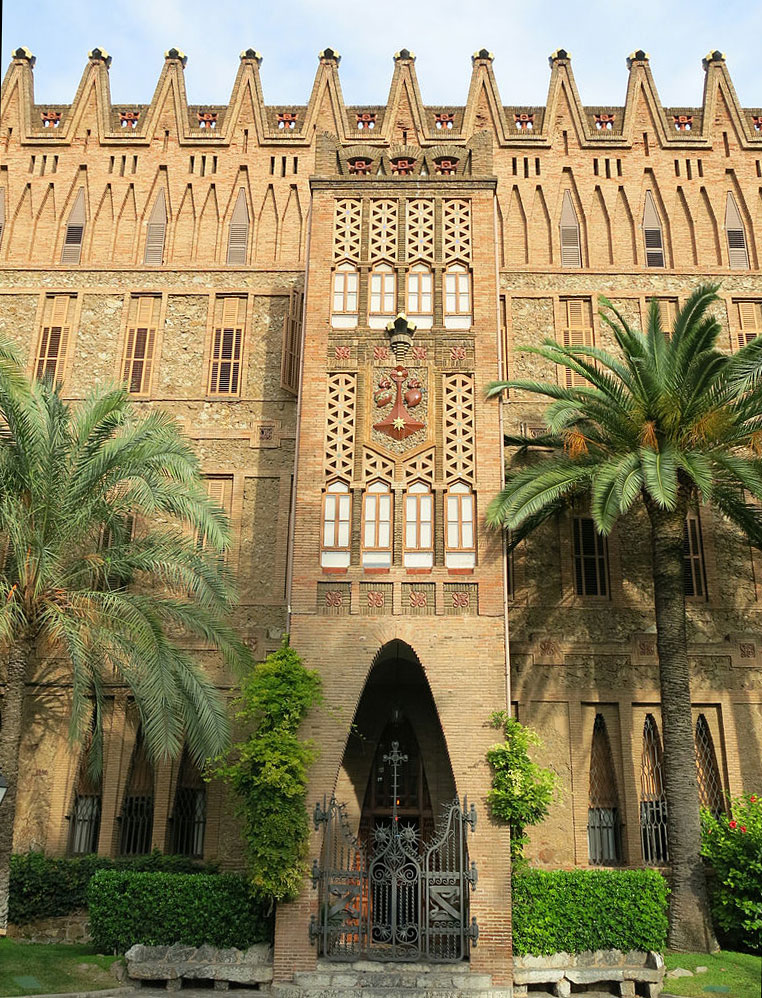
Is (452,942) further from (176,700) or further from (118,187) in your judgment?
(118,187)

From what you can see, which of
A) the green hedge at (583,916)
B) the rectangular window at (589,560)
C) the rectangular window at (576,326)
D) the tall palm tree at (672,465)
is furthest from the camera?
the rectangular window at (576,326)

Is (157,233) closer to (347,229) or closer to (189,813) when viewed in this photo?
(347,229)

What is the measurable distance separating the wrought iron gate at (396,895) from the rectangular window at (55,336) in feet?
40.5

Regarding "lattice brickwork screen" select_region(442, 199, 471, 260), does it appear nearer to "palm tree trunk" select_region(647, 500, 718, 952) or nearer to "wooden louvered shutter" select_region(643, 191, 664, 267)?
"palm tree trunk" select_region(647, 500, 718, 952)

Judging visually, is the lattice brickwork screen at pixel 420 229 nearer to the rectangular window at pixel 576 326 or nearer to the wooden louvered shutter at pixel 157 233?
the rectangular window at pixel 576 326

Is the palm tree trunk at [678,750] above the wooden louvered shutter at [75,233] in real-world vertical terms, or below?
below

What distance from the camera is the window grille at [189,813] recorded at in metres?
19.6

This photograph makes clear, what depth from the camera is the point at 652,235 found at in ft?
79.5

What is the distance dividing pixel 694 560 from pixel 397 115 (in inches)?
505

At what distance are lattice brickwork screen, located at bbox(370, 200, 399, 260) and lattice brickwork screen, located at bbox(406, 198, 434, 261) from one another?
266mm

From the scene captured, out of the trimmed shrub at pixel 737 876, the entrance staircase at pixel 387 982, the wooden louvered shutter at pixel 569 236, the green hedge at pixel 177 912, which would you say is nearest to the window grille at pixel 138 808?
the green hedge at pixel 177 912

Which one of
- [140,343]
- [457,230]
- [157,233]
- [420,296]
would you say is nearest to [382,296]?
[420,296]

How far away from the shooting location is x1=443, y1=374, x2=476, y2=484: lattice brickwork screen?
693 inches

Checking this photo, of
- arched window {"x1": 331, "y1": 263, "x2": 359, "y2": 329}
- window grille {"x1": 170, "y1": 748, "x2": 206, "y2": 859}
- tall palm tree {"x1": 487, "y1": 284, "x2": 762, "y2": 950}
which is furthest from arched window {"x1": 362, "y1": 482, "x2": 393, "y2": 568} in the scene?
window grille {"x1": 170, "y1": 748, "x2": 206, "y2": 859}
